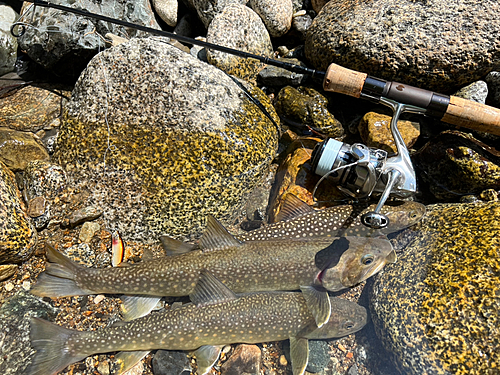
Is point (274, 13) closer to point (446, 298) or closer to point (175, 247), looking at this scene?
point (175, 247)

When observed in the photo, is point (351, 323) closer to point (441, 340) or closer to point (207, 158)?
point (441, 340)

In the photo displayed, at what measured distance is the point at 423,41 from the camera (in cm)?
516

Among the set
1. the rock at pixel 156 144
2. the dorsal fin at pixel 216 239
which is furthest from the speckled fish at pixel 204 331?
the rock at pixel 156 144

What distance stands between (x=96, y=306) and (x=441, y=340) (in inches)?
163

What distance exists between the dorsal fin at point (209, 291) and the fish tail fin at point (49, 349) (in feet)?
4.73

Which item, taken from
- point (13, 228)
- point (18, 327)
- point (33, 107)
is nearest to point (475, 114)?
point (13, 228)

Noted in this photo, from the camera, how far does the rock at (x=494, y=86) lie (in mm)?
5250

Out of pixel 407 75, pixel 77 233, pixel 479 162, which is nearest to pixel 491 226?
pixel 479 162

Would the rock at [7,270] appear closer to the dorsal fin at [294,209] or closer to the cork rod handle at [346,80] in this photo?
the dorsal fin at [294,209]

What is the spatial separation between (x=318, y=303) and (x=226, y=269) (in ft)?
3.95

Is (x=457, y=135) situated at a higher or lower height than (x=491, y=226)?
higher

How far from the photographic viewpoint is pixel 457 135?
504 centimetres

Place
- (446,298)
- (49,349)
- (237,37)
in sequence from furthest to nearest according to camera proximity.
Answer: (237,37), (49,349), (446,298)

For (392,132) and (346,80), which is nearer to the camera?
(392,132)
